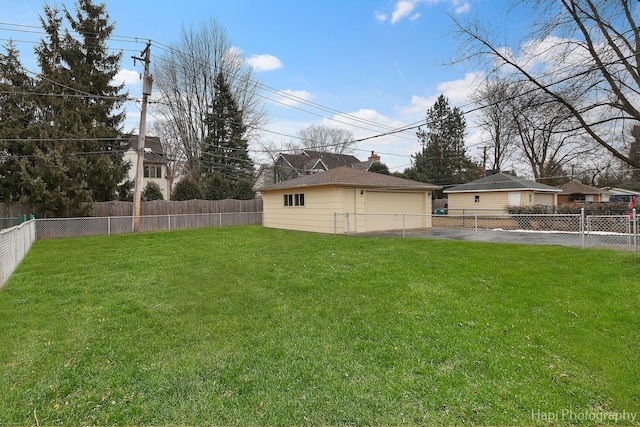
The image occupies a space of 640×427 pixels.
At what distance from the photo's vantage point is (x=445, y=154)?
33.2 m

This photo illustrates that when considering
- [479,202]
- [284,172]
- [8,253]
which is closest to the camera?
[8,253]

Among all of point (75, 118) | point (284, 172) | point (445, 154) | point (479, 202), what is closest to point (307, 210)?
point (75, 118)

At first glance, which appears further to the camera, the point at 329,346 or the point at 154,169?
the point at 154,169

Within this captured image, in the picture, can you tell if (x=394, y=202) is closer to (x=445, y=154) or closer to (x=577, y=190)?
(x=445, y=154)

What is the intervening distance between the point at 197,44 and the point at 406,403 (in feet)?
96.1

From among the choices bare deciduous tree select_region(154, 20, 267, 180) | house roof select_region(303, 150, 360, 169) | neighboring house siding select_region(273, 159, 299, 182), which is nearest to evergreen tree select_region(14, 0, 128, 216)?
bare deciduous tree select_region(154, 20, 267, 180)

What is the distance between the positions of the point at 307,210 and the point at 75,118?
1250 centimetres

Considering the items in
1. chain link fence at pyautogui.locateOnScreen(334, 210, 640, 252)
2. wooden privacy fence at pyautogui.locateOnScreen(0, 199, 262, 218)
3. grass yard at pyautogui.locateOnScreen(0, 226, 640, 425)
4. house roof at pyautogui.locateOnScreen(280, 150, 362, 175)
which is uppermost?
house roof at pyautogui.locateOnScreen(280, 150, 362, 175)

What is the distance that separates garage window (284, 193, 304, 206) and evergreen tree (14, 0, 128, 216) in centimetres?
910

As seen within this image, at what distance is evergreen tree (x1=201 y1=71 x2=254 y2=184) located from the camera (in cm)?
2558

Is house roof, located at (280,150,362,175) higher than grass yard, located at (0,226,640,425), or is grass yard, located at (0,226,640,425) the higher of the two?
house roof, located at (280,150,362,175)

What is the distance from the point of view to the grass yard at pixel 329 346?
2.50 metres

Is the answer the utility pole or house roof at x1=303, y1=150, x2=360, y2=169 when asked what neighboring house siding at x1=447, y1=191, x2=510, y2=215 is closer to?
house roof at x1=303, y1=150, x2=360, y2=169

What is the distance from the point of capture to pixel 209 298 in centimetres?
532
